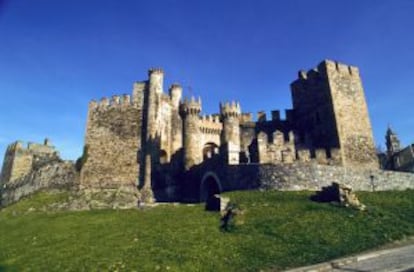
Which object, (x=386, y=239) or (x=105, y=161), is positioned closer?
(x=386, y=239)

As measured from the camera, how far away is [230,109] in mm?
46688

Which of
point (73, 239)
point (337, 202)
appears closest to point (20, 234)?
point (73, 239)

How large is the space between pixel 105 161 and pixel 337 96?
2469 cm

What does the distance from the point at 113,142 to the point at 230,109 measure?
14.1m

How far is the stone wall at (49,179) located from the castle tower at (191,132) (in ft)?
39.5

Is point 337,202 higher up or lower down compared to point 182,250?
higher up

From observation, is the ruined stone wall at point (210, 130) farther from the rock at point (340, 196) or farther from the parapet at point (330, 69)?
the rock at point (340, 196)

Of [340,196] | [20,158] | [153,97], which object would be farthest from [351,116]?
[20,158]

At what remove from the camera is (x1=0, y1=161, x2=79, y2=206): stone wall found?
135 feet

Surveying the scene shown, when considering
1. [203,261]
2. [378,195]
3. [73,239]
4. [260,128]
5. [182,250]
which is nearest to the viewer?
[203,261]

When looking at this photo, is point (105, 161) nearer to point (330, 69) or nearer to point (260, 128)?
point (260, 128)

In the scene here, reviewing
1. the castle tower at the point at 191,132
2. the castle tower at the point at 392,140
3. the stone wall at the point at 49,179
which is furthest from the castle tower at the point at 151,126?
the castle tower at the point at 392,140

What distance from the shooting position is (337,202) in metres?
23.6

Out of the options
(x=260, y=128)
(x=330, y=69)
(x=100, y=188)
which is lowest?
(x=100, y=188)
